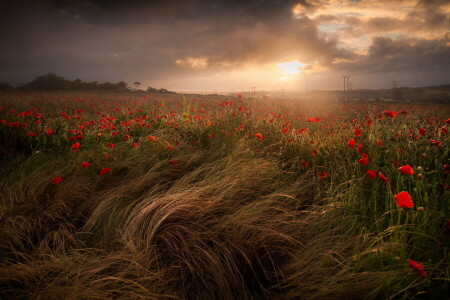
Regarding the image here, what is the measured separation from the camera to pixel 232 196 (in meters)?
2.30

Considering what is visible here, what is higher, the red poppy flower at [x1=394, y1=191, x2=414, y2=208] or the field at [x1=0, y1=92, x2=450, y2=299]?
the red poppy flower at [x1=394, y1=191, x2=414, y2=208]

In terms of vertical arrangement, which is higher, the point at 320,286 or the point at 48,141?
the point at 48,141

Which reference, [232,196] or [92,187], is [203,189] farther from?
[92,187]

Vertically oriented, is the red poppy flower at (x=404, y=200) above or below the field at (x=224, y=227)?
above

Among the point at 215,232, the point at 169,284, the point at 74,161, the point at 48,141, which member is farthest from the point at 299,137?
the point at 48,141

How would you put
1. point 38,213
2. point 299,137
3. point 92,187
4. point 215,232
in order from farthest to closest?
point 299,137 → point 92,187 → point 38,213 → point 215,232

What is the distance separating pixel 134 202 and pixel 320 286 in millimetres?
1755

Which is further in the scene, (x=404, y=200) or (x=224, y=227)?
(x=224, y=227)

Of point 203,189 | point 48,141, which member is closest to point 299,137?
point 203,189

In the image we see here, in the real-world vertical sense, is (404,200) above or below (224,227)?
above

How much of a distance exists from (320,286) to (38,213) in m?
2.54

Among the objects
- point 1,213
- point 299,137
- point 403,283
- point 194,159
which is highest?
point 299,137

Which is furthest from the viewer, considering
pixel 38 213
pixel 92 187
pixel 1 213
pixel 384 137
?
pixel 384 137

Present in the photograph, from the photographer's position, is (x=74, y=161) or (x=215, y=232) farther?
(x=74, y=161)
